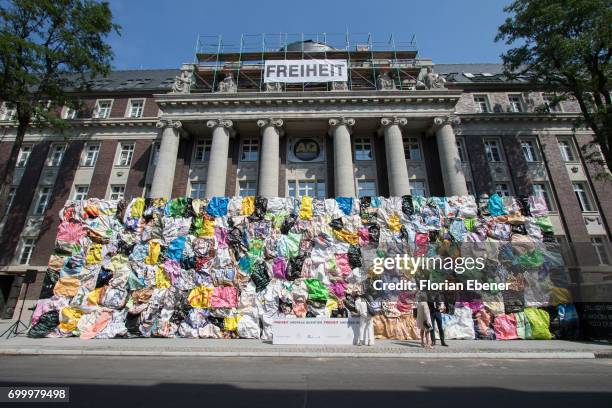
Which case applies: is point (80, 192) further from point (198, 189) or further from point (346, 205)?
point (346, 205)

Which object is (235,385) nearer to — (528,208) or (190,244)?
(190,244)

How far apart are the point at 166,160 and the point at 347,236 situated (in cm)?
1660

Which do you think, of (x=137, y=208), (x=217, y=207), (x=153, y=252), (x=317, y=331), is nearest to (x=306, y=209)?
(x=217, y=207)

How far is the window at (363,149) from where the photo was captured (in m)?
25.5

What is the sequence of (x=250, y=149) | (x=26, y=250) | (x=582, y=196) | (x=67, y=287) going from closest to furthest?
(x=67, y=287) → (x=26, y=250) → (x=582, y=196) → (x=250, y=149)

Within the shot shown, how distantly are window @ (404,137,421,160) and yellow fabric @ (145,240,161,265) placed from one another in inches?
808

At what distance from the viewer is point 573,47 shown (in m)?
16.5

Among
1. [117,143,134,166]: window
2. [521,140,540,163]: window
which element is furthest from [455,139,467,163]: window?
[117,143,134,166]: window

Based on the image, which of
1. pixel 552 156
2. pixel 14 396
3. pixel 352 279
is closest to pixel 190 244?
pixel 352 279

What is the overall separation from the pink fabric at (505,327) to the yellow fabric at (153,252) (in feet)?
48.1

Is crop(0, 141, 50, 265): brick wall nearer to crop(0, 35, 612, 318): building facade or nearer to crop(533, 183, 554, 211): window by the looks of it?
crop(0, 35, 612, 318): building facade

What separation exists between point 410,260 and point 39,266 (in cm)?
2683

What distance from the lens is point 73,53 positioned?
2139 cm

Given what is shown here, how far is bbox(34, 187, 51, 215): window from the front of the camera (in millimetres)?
24906
